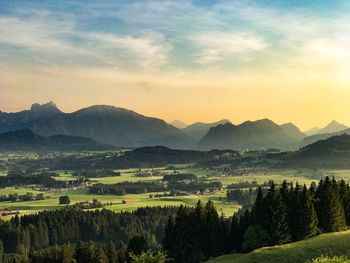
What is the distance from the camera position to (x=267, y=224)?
124 m

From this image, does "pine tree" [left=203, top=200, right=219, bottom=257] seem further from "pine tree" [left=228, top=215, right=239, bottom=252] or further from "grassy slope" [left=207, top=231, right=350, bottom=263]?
"grassy slope" [left=207, top=231, right=350, bottom=263]

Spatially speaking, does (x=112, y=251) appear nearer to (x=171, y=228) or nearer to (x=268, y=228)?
(x=171, y=228)

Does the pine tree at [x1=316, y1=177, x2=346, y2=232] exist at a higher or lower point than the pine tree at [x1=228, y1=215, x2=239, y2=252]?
higher

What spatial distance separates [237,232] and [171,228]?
716 inches

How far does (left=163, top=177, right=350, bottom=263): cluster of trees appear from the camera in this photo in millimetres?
123250

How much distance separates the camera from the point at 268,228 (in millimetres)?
123688

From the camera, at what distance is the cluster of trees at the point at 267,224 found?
123 m

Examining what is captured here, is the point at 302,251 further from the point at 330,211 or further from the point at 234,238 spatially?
the point at 234,238

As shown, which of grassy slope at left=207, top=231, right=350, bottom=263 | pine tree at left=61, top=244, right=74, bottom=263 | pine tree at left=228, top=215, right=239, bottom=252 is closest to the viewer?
grassy slope at left=207, top=231, right=350, bottom=263

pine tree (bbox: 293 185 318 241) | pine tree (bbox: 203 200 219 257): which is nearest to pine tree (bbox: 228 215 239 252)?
pine tree (bbox: 203 200 219 257)

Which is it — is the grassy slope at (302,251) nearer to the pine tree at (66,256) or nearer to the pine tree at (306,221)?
the pine tree at (306,221)

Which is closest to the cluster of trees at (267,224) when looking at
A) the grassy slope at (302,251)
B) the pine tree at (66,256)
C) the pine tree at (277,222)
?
the pine tree at (277,222)

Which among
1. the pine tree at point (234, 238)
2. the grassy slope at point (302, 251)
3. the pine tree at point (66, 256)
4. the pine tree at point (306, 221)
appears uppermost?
the pine tree at point (306, 221)

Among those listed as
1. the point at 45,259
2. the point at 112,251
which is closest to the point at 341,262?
the point at 112,251
